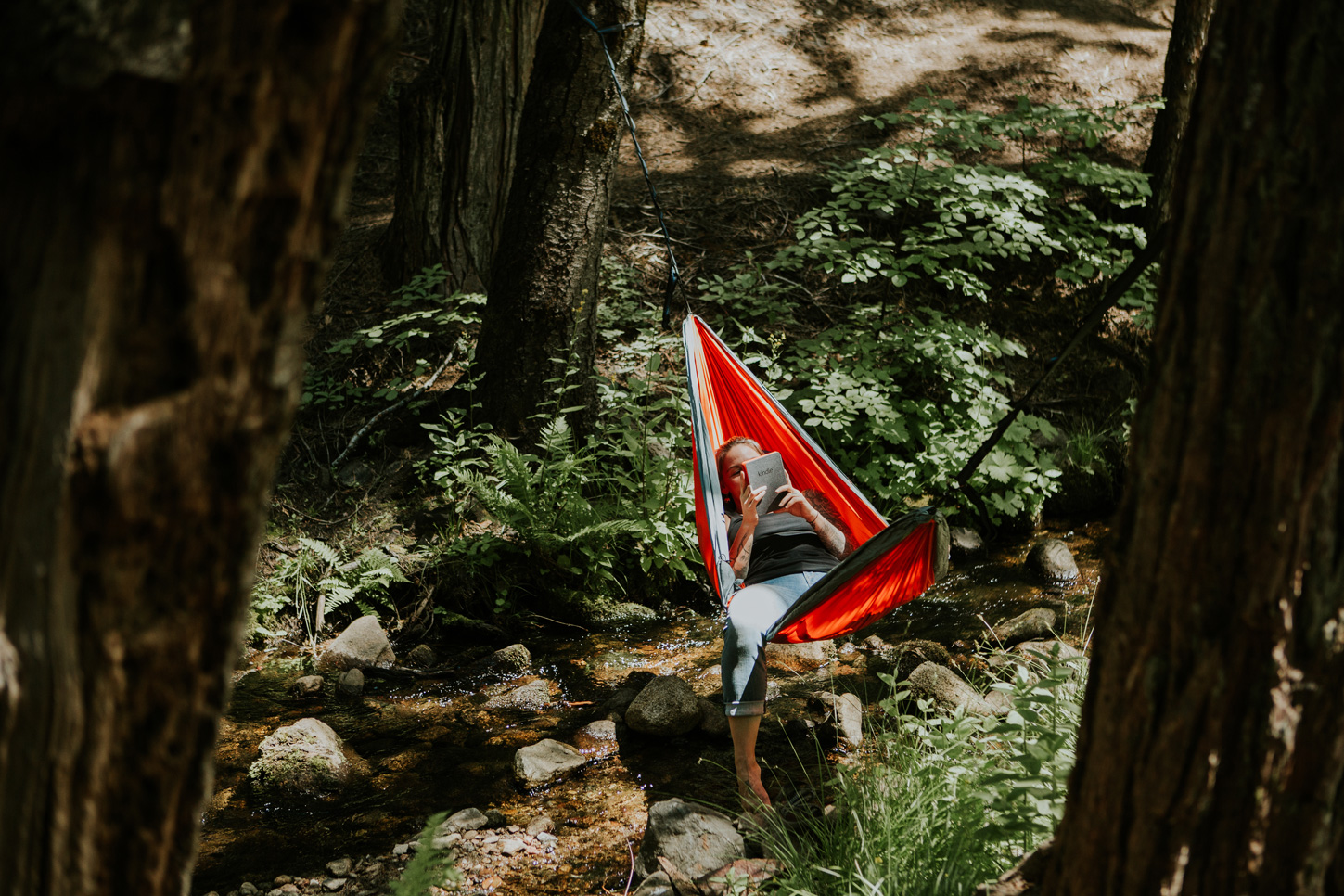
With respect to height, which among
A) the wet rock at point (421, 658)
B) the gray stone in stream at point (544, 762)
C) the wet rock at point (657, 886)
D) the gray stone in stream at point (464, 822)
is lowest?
the wet rock at point (421, 658)

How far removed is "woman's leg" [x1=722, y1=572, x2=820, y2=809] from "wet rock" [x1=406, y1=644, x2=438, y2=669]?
1.54 meters

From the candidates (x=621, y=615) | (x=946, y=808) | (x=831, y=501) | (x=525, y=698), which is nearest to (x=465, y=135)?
(x=621, y=615)

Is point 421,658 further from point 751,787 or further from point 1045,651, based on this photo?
point 1045,651

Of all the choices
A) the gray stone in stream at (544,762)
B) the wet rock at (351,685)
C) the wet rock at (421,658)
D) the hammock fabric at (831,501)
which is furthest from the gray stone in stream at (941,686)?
the wet rock at (351,685)

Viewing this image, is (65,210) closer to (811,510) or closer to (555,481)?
(811,510)

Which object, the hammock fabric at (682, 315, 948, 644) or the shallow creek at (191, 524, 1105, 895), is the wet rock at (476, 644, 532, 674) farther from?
the hammock fabric at (682, 315, 948, 644)

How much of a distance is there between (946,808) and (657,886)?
676 millimetres

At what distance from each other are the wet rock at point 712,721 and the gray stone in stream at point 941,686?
2.11 ft

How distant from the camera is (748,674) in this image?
7.48ft

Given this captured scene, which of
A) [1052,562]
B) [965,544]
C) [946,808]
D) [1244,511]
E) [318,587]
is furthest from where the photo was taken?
[965,544]

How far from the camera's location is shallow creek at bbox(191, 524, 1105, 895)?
2230 mm

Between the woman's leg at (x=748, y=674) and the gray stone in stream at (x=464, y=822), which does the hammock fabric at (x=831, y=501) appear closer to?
the woman's leg at (x=748, y=674)

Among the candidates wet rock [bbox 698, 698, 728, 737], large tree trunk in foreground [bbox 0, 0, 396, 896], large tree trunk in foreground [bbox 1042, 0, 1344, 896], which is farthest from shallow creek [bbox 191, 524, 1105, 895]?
large tree trunk in foreground [bbox 0, 0, 396, 896]

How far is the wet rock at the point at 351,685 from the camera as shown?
316cm
